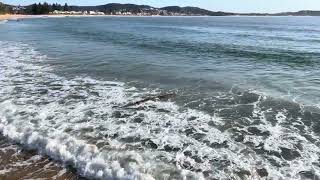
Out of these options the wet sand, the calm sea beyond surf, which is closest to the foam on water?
the calm sea beyond surf

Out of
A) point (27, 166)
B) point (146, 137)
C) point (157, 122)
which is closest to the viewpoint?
point (27, 166)

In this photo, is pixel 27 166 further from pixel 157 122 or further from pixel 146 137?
pixel 157 122

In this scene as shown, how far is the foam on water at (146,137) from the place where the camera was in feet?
34.2

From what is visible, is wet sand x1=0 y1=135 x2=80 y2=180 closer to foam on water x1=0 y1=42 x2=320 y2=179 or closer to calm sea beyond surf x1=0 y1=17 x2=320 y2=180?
calm sea beyond surf x1=0 y1=17 x2=320 y2=180

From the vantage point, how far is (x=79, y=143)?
11.8m

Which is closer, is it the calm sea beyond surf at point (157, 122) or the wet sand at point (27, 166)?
the wet sand at point (27, 166)

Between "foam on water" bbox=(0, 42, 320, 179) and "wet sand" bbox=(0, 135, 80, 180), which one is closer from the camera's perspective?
"wet sand" bbox=(0, 135, 80, 180)

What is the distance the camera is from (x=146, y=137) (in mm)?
12789

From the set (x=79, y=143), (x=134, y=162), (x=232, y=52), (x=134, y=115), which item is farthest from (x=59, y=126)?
(x=232, y=52)

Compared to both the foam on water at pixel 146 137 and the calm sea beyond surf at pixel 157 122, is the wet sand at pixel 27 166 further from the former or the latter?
the foam on water at pixel 146 137

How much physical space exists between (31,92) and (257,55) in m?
22.7

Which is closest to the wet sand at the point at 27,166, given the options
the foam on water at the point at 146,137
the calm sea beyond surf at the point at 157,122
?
the calm sea beyond surf at the point at 157,122

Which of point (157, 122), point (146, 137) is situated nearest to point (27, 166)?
point (146, 137)

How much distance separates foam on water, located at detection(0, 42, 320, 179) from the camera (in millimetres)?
10422
